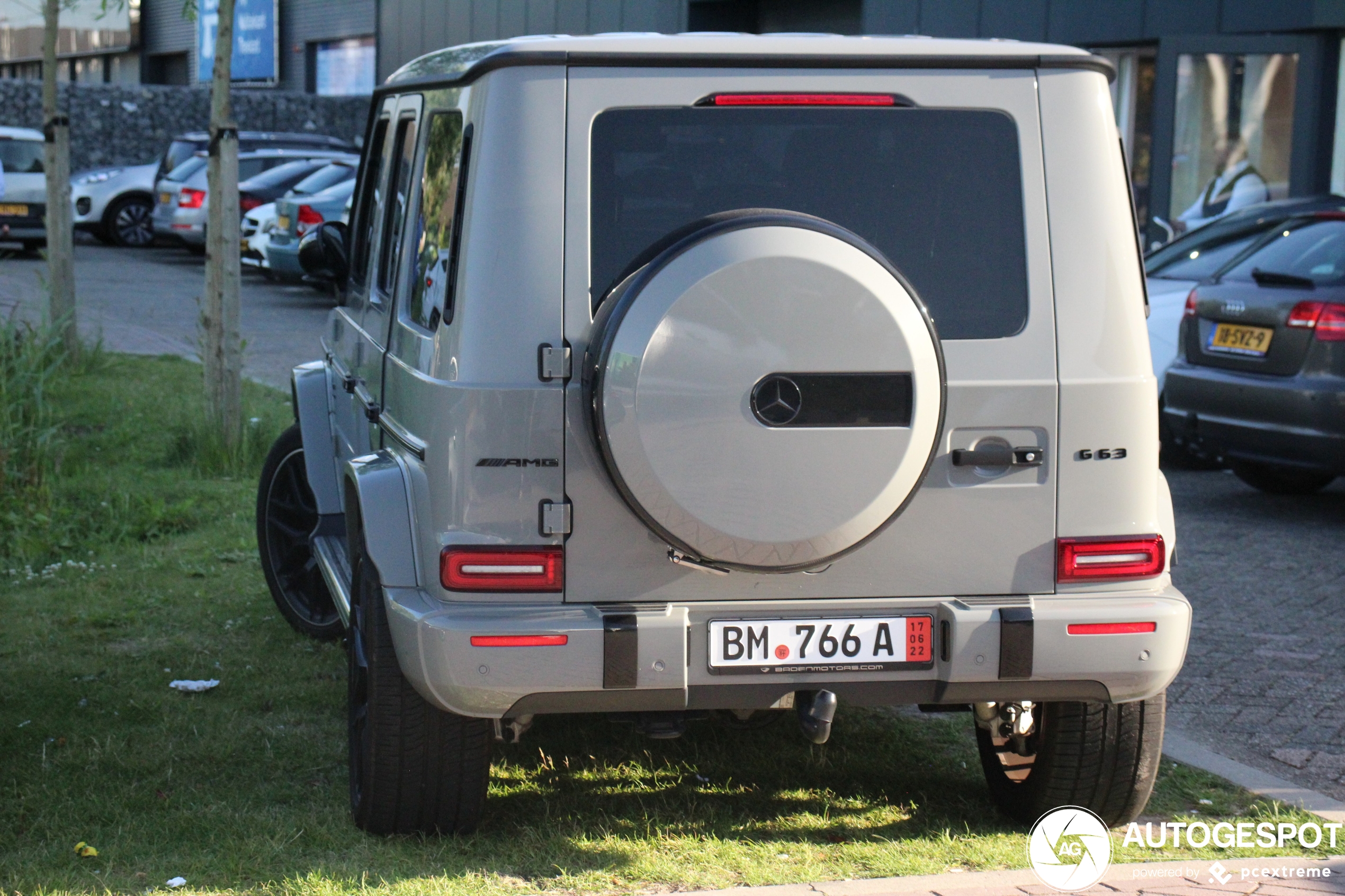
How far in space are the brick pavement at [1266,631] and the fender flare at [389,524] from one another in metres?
2.65

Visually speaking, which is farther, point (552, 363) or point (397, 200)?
point (397, 200)

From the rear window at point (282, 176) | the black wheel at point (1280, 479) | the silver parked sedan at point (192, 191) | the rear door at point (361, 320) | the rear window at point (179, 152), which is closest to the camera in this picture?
the rear door at point (361, 320)

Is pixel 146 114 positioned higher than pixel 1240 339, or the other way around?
pixel 146 114

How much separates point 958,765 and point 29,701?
292 cm

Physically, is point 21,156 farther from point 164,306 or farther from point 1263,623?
point 1263,623

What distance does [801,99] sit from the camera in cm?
371

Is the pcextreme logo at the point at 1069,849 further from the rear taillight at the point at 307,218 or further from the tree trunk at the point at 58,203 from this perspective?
the rear taillight at the point at 307,218

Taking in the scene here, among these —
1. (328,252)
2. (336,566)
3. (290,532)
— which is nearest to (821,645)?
(336,566)

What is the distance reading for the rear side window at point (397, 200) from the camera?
4551 mm

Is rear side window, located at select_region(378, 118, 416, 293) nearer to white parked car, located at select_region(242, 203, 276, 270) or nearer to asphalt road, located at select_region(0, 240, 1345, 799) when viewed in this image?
asphalt road, located at select_region(0, 240, 1345, 799)

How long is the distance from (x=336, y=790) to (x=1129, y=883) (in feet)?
6.84

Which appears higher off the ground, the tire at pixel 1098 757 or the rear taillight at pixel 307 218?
the rear taillight at pixel 307 218

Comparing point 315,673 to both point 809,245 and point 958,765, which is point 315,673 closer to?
point 958,765

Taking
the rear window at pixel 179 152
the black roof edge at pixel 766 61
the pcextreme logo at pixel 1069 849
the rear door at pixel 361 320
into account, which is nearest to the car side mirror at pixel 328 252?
the rear door at pixel 361 320
